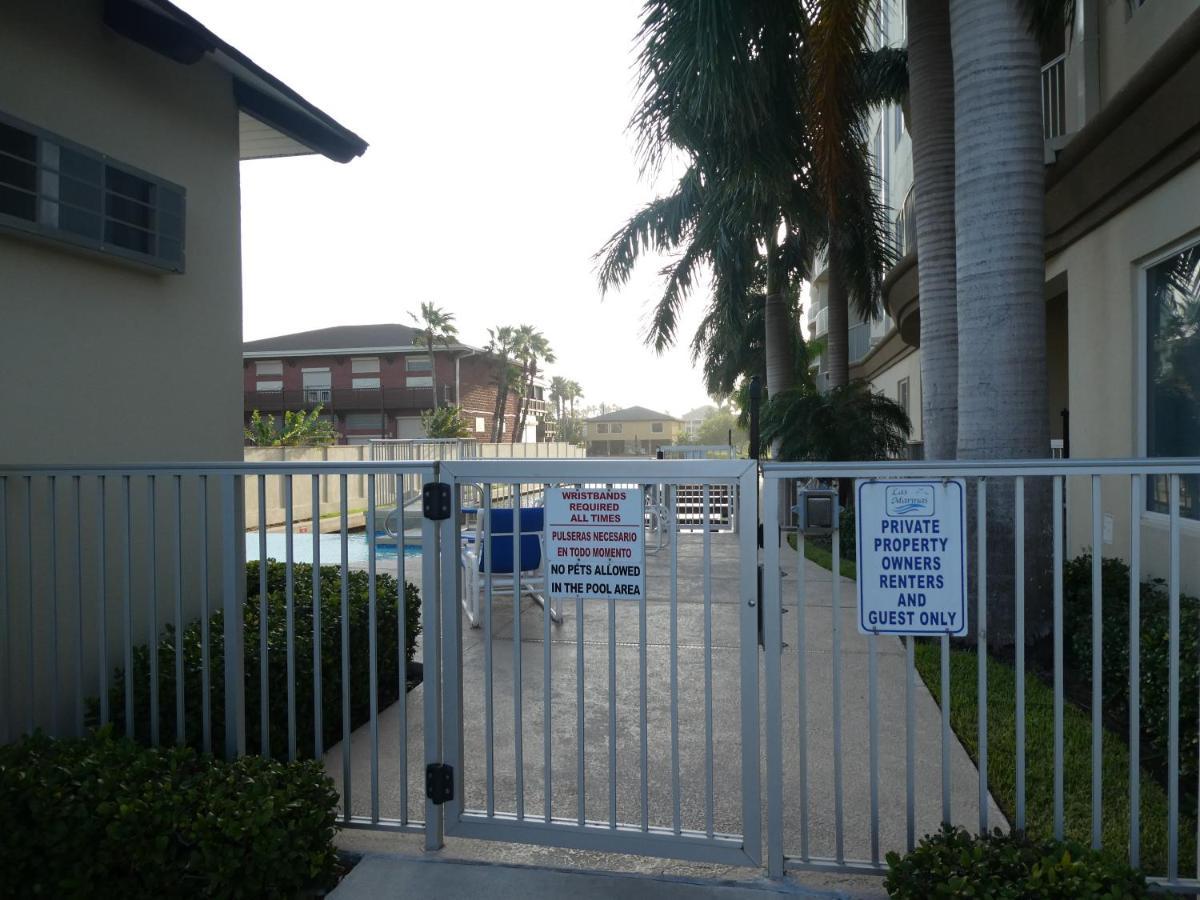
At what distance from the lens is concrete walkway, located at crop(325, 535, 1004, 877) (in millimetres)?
3914

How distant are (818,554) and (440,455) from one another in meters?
15.9

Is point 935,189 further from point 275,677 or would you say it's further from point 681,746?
point 275,677

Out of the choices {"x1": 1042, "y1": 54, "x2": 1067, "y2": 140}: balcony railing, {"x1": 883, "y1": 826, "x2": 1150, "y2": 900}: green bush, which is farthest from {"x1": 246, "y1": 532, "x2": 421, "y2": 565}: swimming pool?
{"x1": 883, "y1": 826, "x2": 1150, "y2": 900}: green bush

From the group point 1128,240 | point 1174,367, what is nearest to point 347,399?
point 1128,240

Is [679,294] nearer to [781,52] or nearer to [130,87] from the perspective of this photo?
[781,52]

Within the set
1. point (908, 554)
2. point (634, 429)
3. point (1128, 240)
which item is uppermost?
point (634, 429)

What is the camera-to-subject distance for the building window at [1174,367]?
626cm

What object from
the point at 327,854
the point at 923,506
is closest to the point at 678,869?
the point at 327,854

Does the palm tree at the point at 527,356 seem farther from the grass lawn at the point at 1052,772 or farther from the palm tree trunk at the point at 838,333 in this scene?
the grass lawn at the point at 1052,772

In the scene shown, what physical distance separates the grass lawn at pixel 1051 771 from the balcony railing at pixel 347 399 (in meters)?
44.9

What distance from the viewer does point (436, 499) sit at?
11.6 feet

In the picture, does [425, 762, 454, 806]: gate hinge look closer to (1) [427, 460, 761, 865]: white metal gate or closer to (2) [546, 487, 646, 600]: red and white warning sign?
(1) [427, 460, 761, 865]: white metal gate

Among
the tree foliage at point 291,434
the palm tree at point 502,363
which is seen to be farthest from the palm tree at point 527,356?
the tree foliage at point 291,434

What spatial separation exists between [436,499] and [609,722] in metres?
1.41
